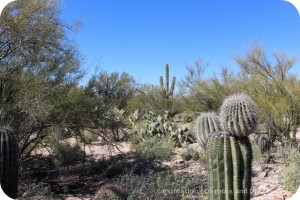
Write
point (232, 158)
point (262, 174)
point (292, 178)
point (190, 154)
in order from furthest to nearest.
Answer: point (190, 154), point (262, 174), point (292, 178), point (232, 158)

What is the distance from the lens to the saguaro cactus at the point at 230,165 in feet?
11.4

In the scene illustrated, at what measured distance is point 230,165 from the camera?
137 inches

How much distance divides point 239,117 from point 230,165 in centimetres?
42

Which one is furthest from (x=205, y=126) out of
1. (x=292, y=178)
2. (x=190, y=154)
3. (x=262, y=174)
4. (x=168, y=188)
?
(x=190, y=154)

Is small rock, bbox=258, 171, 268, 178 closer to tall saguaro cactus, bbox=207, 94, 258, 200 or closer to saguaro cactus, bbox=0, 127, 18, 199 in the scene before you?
tall saguaro cactus, bbox=207, 94, 258, 200

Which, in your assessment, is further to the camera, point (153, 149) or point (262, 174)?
point (153, 149)

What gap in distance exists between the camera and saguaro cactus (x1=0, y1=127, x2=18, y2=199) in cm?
353

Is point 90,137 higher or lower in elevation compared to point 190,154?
higher

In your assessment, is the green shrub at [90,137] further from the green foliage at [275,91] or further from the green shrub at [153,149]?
the green foliage at [275,91]

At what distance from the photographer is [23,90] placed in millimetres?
5770

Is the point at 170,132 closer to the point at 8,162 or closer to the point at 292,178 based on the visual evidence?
the point at 292,178

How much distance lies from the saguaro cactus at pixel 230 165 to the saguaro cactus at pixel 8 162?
1746 mm

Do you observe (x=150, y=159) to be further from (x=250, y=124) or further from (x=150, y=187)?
(x=250, y=124)

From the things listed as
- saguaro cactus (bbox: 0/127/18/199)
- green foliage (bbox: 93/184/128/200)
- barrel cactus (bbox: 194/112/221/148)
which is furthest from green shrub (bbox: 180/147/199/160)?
green foliage (bbox: 93/184/128/200)
